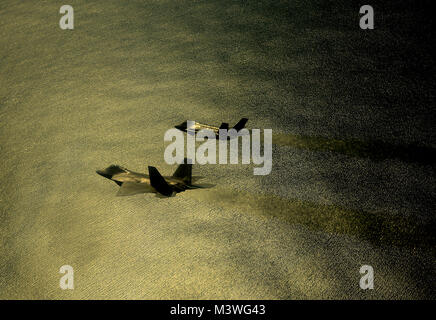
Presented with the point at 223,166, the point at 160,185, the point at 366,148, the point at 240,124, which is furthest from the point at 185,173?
the point at 366,148

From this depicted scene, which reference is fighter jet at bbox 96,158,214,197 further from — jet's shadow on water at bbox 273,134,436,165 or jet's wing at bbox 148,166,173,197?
jet's shadow on water at bbox 273,134,436,165

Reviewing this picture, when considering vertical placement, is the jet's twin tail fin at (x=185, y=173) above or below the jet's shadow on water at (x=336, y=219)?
above

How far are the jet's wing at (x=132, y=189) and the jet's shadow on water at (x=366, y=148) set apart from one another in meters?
0.42

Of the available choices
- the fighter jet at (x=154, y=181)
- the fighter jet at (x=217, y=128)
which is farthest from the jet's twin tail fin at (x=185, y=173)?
the fighter jet at (x=217, y=128)

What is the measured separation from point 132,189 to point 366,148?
0.65m

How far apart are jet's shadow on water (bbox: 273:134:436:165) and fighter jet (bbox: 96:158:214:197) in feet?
1.00

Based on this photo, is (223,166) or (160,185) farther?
(223,166)

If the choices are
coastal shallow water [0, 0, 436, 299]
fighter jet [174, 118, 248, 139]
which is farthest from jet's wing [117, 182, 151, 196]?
fighter jet [174, 118, 248, 139]

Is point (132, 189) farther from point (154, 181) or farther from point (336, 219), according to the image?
Result: point (336, 219)

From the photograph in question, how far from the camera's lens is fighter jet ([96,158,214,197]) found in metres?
0.78

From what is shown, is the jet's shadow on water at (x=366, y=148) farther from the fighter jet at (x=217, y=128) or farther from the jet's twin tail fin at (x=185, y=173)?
the jet's twin tail fin at (x=185, y=173)

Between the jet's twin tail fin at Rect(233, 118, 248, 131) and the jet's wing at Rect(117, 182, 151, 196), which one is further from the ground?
the jet's twin tail fin at Rect(233, 118, 248, 131)

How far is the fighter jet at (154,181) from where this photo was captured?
30.9 inches

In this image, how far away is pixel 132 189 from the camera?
806 mm
